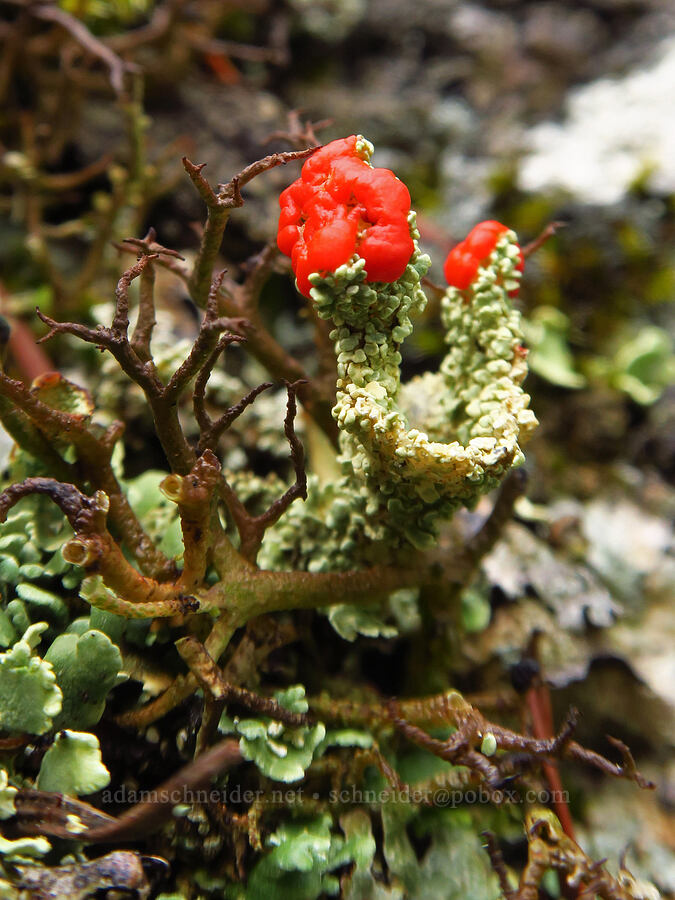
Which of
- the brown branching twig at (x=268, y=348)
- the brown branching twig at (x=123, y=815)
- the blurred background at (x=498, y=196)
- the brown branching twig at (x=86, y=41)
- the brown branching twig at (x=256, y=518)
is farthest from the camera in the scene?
the brown branching twig at (x=86, y=41)

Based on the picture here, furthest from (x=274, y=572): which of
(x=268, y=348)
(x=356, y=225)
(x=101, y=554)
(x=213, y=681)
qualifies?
(x=356, y=225)

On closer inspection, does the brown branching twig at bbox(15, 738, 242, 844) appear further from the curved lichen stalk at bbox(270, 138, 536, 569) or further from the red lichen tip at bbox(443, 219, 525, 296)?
the red lichen tip at bbox(443, 219, 525, 296)

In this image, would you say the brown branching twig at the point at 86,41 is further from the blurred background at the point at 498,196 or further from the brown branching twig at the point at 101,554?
the brown branching twig at the point at 101,554

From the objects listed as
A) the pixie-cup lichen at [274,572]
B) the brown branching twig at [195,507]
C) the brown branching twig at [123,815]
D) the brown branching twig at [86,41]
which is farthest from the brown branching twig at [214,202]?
the brown branching twig at [86,41]

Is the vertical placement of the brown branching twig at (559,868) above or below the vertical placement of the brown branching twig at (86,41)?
below

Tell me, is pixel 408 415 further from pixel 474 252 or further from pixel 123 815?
pixel 123 815

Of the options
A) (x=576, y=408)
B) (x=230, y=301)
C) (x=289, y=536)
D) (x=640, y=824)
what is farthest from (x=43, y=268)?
(x=640, y=824)

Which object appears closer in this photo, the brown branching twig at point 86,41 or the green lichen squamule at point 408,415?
the green lichen squamule at point 408,415

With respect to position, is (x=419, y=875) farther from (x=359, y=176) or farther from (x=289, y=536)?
(x=359, y=176)
